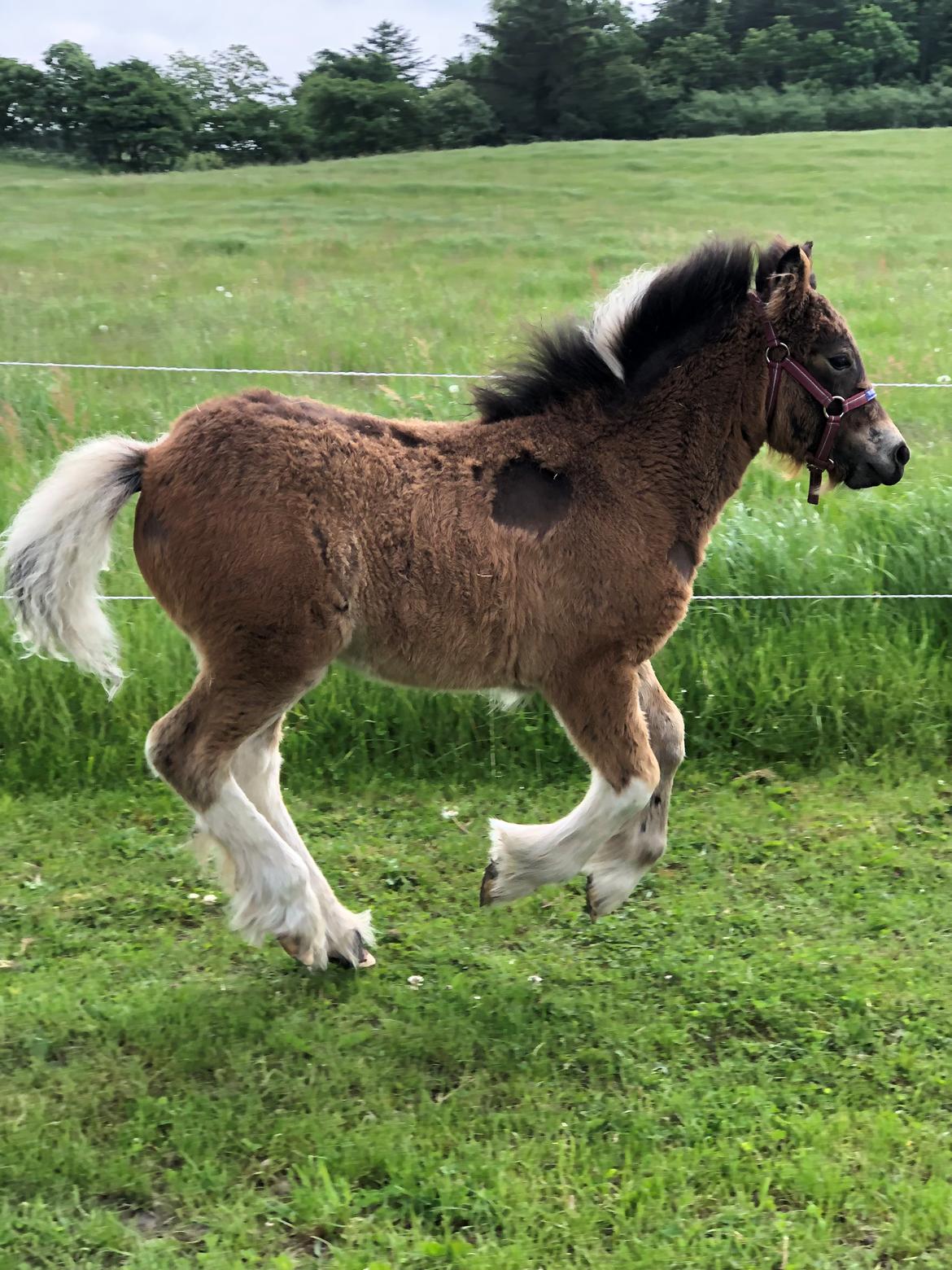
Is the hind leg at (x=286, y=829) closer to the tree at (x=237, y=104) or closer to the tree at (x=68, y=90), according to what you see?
the tree at (x=68, y=90)

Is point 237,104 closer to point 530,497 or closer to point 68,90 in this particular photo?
point 68,90

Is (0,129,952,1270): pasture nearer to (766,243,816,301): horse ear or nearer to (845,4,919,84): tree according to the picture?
(766,243,816,301): horse ear

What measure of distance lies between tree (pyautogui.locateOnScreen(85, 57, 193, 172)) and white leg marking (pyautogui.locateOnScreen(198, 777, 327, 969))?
23.4 ft

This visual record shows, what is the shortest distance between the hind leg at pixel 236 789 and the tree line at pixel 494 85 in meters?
6.52

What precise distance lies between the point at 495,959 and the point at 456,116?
22.6ft

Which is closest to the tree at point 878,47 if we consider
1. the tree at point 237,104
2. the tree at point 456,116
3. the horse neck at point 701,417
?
the tree at point 456,116

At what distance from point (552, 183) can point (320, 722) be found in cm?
672

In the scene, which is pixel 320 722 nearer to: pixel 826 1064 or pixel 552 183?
pixel 826 1064

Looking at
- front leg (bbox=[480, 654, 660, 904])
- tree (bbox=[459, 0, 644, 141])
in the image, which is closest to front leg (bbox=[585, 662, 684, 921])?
front leg (bbox=[480, 654, 660, 904])

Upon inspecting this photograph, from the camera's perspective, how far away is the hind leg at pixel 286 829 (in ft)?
11.3

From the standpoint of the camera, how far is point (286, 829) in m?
3.47

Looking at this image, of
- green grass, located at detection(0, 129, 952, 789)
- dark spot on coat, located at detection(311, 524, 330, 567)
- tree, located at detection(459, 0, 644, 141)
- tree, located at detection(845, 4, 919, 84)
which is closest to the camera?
dark spot on coat, located at detection(311, 524, 330, 567)

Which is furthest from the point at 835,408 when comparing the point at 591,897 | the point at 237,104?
the point at 237,104

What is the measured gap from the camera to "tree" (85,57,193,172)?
8648mm
